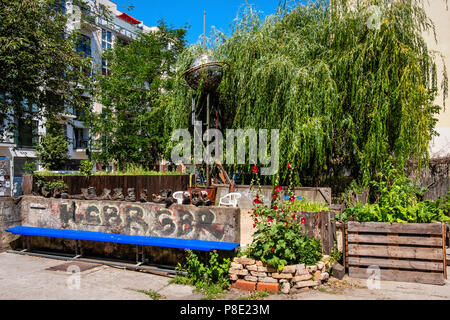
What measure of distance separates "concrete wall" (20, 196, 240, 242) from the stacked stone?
2.09 feet

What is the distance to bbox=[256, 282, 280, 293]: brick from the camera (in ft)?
16.4

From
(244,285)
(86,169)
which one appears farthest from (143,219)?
(86,169)

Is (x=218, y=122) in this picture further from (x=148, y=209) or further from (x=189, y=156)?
(x=148, y=209)

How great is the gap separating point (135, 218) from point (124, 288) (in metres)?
1.75

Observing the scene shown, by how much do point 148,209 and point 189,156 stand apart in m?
6.31


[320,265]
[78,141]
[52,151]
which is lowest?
[320,265]

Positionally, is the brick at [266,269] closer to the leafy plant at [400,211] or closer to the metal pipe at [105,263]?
the metal pipe at [105,263]

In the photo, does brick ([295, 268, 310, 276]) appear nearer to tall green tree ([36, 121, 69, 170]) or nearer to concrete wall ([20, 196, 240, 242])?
concrete wall ([20, 196, 240, 242])

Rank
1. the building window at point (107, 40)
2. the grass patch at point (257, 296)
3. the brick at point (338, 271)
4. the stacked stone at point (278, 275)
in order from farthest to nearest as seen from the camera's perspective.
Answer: the building window at point (107, 40), the brick at point (338, 271), the stacked stone at point (278, 275), the grass patch at point (257, 296)

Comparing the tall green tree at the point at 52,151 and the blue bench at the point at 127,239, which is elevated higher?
the tall green tree at the point at 52,151

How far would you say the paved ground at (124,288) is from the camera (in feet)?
15.9

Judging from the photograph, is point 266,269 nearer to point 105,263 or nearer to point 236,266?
point 236,266

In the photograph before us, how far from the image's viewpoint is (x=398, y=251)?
5430mm

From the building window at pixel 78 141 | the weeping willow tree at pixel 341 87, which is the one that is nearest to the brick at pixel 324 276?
the weeping willow tree at pixel 341 87
